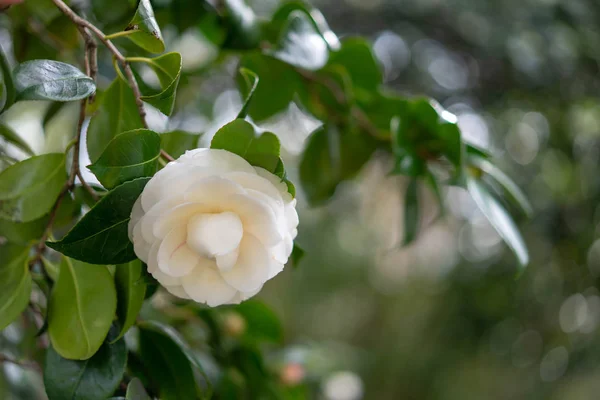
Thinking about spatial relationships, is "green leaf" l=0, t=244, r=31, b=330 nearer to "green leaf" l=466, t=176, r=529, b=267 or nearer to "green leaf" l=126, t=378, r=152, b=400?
"green leaf" l=126, t=378, r=152, b=400

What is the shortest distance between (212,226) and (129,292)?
9cm

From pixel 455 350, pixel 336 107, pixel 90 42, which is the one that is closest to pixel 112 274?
pixel 90 42

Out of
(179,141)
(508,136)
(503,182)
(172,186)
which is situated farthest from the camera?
Result: (508,136)

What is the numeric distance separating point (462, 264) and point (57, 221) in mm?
1403

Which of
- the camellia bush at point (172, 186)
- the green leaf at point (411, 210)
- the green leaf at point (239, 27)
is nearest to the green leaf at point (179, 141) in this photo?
the camellia bush at point (172, 186)

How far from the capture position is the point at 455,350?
6.16 ft

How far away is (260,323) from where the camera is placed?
53 centimetres

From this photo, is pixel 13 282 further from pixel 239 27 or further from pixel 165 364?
pixel 239 27

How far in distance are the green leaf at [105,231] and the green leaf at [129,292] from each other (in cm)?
3

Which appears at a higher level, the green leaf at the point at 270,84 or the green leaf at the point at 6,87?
the green leaf at the point at 6,87

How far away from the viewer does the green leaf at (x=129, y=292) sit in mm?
292

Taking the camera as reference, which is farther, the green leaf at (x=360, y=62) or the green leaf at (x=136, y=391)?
the green leaf at (x=360, y=62)

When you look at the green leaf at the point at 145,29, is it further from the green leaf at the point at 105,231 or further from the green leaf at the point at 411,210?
the green leaf at the point at 411,210

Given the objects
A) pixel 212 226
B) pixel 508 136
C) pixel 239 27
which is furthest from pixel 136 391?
pixel 508 136
